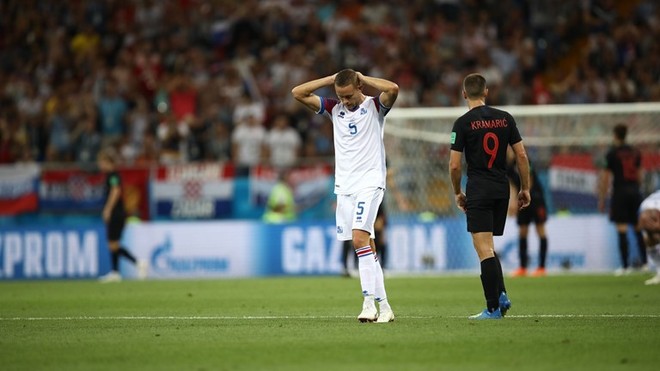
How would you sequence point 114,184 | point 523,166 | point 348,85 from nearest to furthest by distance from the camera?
1. point 348,85
2. point 523,166
3. point 114,184

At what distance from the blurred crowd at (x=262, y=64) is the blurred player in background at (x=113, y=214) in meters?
2.98

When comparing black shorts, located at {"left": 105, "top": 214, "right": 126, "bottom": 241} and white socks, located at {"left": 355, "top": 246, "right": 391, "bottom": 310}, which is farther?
black shorts, located at {"left": 105, "top": 214, "right": 126, "bottom": 241}

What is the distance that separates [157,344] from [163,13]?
66.6 ft

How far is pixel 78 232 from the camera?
74.9 ft

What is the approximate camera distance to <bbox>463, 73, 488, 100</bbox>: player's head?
34.8 feet

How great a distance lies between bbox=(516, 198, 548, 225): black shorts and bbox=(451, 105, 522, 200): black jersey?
871 cm

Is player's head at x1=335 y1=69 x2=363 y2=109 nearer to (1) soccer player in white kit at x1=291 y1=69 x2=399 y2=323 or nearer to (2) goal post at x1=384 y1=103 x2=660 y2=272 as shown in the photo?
(1) soccer player in white kit at x1=291 y1=69 x2=399 y2=323

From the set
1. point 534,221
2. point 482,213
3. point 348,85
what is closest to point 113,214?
point 534,221

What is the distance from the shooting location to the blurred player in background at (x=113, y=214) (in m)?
20.8

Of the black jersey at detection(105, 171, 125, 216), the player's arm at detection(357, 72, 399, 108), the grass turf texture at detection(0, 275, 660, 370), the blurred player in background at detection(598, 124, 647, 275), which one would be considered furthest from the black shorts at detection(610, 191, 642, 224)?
the player's arm at detection(357, 72, 399, 108)

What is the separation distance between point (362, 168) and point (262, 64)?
52.4 feet

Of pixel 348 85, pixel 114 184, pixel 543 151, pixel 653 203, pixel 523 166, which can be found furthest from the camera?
pixel 543 151

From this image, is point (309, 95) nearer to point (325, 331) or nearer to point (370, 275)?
point (370, 275)

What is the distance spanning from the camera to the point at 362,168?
35.2 feet
